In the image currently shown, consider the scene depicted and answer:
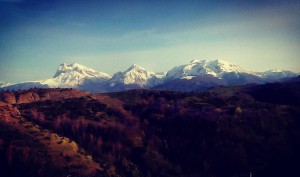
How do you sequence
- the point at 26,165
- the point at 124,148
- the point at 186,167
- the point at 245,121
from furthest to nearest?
the point at 245,121 < the point at 124,148 < the point at 186,167 < the point at 26,165

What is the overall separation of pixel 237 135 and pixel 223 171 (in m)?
31.8

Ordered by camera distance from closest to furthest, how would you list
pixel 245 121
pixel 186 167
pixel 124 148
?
pixel 186 167
pixel 124 148
pixel 245 121

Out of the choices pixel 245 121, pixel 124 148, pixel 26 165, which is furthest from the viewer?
pixel 245 121

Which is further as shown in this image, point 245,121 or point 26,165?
point 245,121

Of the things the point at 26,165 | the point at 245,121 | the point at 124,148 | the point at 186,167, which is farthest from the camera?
the point at 245,121

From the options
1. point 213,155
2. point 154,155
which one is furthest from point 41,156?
point 213,155

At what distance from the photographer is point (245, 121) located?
7805 inches

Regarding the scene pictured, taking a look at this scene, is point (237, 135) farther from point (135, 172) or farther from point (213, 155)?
point (135, 172)

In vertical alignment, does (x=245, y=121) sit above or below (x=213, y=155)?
above

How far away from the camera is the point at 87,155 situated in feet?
564

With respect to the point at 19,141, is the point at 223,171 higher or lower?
lower

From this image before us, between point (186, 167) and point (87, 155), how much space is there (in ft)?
171

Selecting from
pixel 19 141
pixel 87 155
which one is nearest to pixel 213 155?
pixel 87 155

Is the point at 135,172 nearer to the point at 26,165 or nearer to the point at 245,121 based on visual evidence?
the point at 26,165
